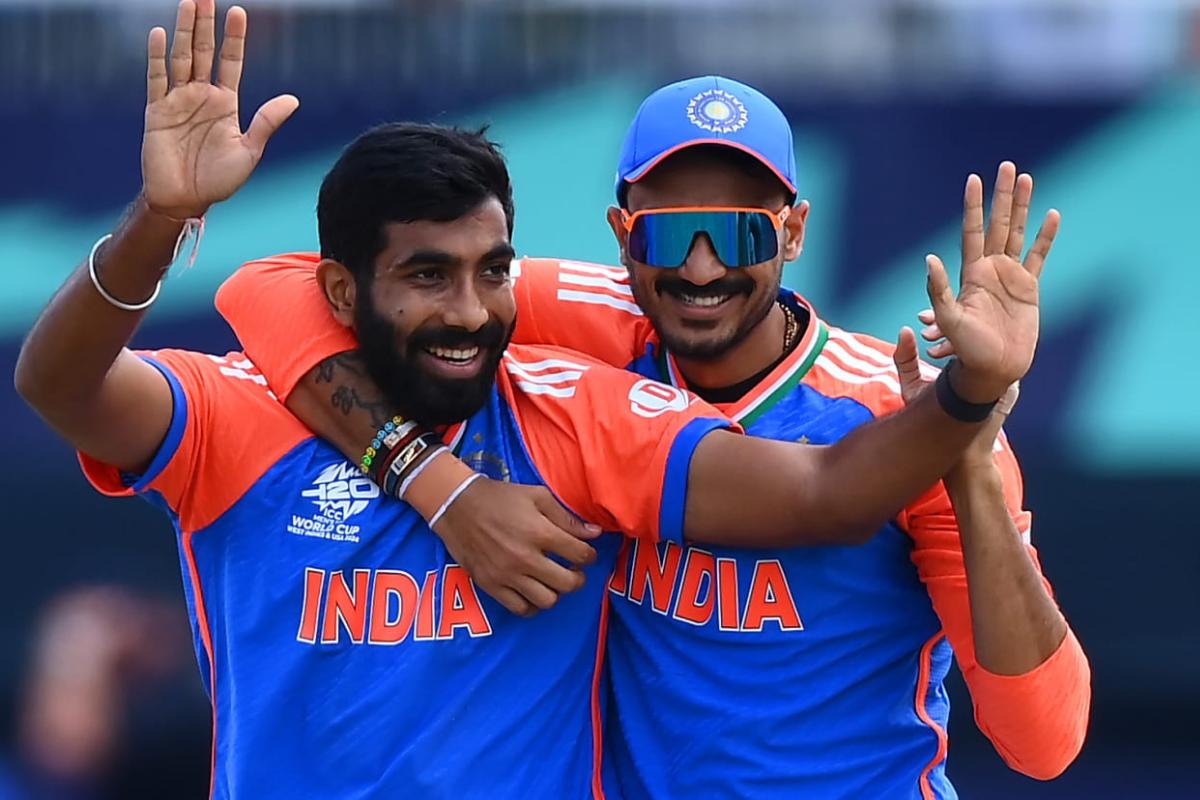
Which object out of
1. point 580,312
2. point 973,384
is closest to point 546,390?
point 580,312

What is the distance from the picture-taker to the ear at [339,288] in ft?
11.4

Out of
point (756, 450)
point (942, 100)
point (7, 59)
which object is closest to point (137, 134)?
point (7, 59)

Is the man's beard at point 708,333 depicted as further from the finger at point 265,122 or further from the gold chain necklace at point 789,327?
the finger at point 265,122

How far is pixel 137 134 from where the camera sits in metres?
6.35

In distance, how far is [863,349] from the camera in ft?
11.9

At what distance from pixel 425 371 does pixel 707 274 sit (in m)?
0.56

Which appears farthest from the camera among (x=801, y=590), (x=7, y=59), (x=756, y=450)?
(x=7, y=59)

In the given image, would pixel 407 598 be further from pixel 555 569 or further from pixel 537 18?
pixel 537 18

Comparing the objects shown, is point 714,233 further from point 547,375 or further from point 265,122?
point 265,122

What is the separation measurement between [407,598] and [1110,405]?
3.81 m

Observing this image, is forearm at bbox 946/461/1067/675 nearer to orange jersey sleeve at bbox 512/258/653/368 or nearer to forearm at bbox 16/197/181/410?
orange jersey sleeve at bbox 512/258/653/368

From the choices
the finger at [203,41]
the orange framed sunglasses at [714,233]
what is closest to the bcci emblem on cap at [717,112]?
the orange framed sunglasses at [714,233]

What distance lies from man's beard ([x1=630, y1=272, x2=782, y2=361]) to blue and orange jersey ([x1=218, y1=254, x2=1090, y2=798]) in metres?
0.12

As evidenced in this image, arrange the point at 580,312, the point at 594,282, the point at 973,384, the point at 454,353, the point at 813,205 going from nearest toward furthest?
1. the point at 973,384
2. the point at 454,353
3. the point at 580,312
4. the point at 594,282
5. the point at 813,205
